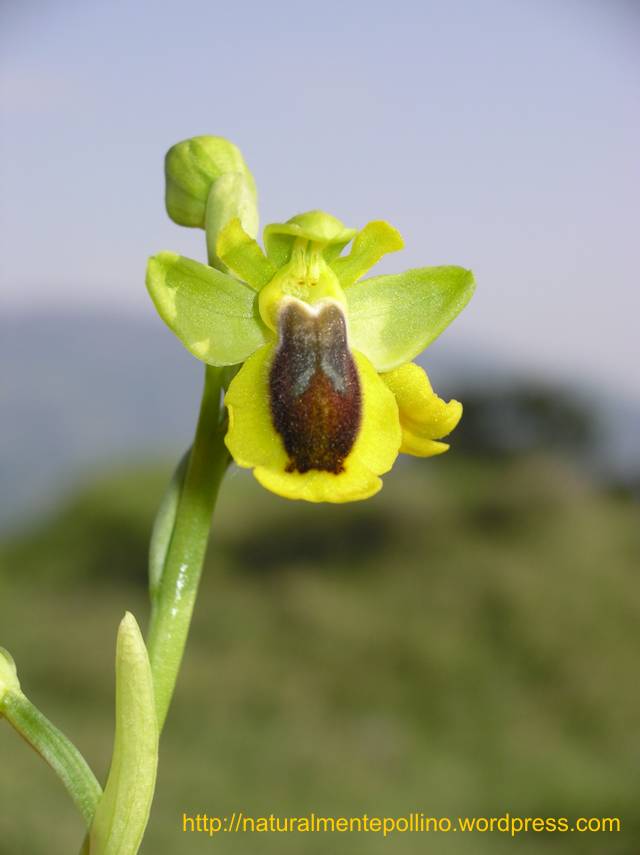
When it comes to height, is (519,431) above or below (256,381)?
below

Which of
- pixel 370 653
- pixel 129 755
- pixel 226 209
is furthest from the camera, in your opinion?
pixel 370 653

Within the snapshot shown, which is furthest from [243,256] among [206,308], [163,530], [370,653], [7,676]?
[370,653]

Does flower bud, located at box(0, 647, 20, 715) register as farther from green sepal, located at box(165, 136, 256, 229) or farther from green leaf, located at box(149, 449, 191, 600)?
green sepal, located at box(165, 136, 256, 229)

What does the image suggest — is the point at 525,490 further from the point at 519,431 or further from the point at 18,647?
the point at 18,647

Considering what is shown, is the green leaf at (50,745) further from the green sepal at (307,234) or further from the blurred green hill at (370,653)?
the blurred green hill at (370,653)

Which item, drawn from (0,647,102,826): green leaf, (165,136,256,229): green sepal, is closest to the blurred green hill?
(0,647,102,826): green leaf

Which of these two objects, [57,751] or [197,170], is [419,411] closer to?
[197,170]

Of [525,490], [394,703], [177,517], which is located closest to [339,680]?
[394,703]
